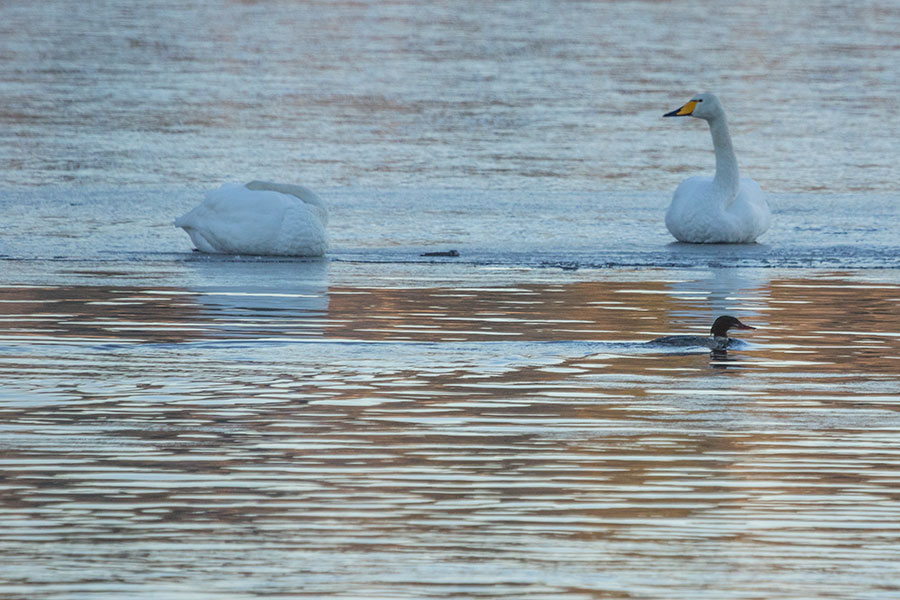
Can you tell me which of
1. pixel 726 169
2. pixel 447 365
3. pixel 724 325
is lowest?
pixel 447 365

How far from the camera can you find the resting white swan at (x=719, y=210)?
15.2 metres

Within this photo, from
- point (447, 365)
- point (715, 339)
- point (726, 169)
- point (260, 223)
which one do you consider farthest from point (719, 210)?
point (447, 365)

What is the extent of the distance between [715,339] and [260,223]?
4.89m

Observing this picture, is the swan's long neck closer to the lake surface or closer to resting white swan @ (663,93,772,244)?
resting white swan @ (663,93,772,244)

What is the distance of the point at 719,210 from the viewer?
15.3 metres

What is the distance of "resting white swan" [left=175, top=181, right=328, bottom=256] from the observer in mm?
14039

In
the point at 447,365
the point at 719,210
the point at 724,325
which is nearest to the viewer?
the point at 447,365

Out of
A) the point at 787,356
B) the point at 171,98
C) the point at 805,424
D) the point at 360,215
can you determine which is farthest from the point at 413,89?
the point at 805,424

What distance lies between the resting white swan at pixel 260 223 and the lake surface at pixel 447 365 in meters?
0.17

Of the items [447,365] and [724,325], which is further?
[724,325]

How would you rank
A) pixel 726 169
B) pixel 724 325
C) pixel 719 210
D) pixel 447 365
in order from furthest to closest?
1. pixel 726 169
2. pixel 719 210
3. pixel 724 325
4. pixel 447 365

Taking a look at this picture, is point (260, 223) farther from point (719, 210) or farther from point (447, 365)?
point (447, 365)

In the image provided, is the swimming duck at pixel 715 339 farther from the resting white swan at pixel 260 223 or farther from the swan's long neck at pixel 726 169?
the swan's long neck at pixel 726 169

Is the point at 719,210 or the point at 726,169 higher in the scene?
the point at 726,169
